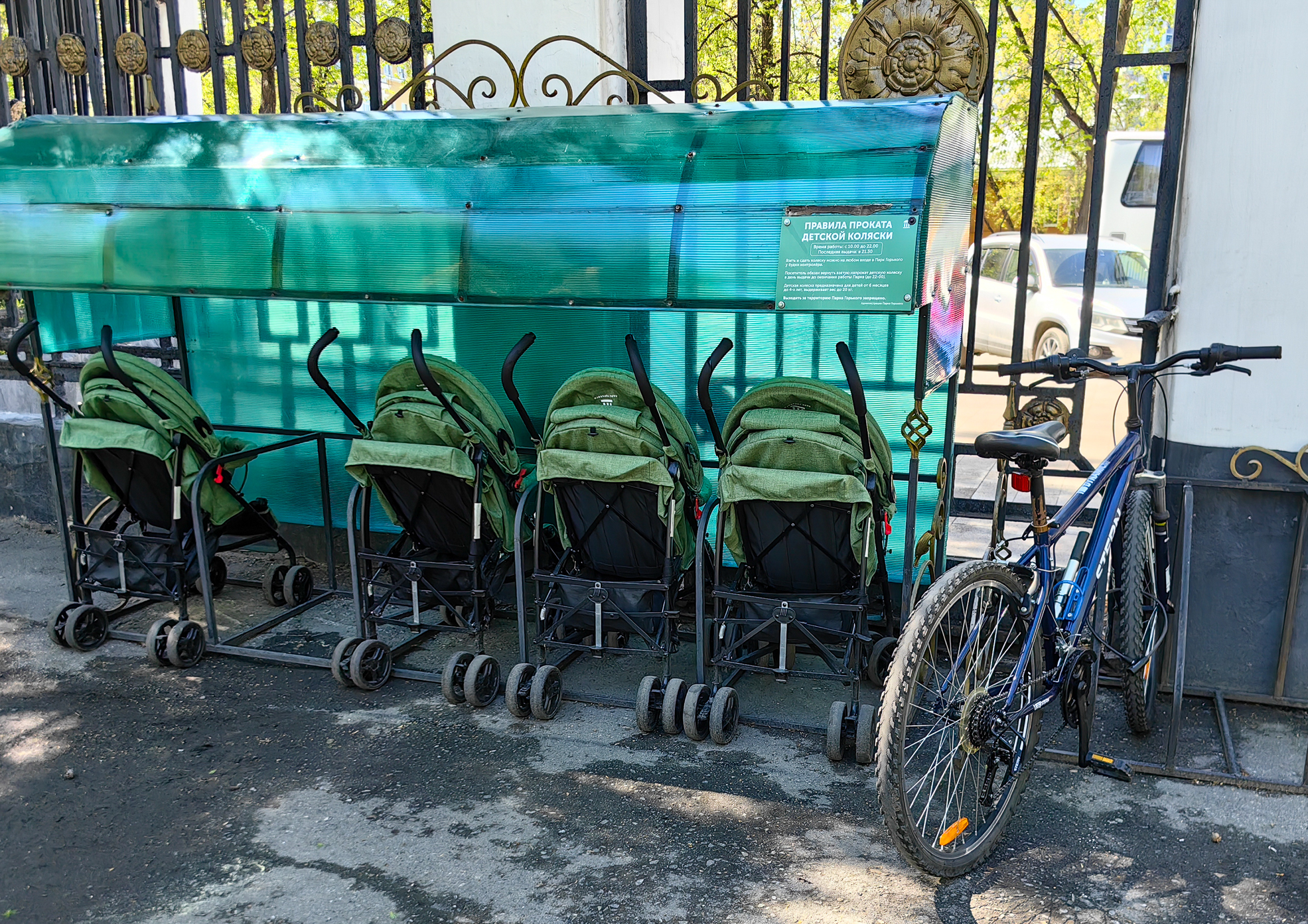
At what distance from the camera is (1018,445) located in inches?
Result: 138

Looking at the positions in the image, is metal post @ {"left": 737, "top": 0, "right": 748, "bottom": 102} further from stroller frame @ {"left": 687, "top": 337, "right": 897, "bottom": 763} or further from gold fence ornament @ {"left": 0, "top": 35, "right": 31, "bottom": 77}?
gold fence ornament @ {"left": 0, "top": 35, "right": 31, "bottom": 77}

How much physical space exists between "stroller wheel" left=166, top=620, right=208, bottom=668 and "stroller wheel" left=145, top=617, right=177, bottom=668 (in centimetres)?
3

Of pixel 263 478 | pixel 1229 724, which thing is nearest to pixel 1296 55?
pixel 1229 724

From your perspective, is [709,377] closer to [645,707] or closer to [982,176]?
[645,707]

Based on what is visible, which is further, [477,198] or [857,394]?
[477,198]

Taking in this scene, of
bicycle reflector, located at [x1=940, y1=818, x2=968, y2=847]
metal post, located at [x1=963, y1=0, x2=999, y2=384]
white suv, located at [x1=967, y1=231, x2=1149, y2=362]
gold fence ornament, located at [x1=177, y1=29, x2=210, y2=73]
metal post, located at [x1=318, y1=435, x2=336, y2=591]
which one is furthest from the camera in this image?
white suv, located at [x1=967, y1=231, x2=1149, y2=362]

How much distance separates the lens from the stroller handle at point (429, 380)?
464cm

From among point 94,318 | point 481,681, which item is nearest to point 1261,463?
point 481,681

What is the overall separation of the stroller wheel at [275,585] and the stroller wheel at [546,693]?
209 cm

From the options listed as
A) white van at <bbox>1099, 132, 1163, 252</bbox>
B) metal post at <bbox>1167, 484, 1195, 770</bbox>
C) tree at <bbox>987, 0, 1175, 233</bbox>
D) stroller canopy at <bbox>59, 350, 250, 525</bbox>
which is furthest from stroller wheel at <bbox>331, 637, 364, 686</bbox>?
white van at <bbox>1099, 132, 1163, 252</bbox>

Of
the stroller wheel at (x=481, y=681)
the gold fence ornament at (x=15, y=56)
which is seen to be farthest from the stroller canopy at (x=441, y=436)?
the gold fence ornament at (x=15, y=56)

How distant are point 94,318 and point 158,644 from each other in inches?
85.0

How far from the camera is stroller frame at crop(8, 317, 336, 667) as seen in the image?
17.1ft

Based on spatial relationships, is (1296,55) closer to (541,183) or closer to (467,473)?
(541,183)
